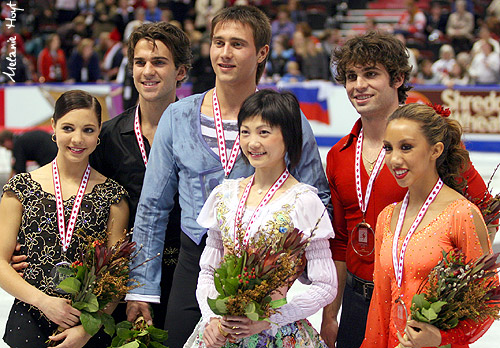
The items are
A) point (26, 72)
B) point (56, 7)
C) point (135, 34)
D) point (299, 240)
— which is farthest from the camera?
point (56, 7)

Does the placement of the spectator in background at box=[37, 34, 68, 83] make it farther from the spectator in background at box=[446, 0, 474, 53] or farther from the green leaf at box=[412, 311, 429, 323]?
the green leaf at box=[412, 311, 429, 323]

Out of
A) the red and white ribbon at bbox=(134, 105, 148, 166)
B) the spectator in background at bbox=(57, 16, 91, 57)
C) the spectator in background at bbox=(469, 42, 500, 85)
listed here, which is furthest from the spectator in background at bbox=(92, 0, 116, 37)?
the red and white ribbon at bbox=(134, 105, 148, 166)

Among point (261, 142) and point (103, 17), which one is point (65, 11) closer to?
point (103, 17)

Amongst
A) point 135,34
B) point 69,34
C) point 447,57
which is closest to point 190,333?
point 135,34

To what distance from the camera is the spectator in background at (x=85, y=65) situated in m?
15.8

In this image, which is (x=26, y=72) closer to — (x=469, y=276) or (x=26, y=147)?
(x=26, y=147)

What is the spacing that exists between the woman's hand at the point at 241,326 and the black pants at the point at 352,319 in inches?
26.0

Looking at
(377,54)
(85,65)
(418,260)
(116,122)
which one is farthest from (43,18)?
(418,260)

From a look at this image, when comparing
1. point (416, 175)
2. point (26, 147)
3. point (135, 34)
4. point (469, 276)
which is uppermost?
point (135, 34)

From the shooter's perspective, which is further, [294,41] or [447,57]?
[294,41]

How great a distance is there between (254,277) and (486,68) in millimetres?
12233

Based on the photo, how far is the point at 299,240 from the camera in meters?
2.60

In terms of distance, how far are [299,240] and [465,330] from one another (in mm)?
629

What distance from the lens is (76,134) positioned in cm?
314
